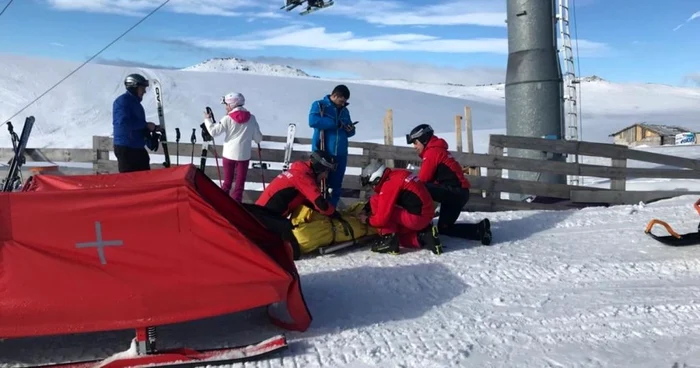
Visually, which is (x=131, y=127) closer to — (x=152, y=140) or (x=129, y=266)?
(x=152, y=140)

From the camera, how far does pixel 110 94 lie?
40156 millimetres

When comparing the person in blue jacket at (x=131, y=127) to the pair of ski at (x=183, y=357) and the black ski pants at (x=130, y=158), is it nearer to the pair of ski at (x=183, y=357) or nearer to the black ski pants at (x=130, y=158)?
the black ski pants at (x=130, y=158)

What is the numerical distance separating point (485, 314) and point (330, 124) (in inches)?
145

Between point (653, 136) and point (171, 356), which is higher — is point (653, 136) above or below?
above

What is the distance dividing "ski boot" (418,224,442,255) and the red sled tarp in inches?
109

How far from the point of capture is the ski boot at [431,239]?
6.64 meters

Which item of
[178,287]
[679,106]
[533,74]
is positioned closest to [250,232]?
[178,287]

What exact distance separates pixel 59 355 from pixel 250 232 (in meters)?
1.52

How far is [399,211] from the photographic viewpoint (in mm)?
6617

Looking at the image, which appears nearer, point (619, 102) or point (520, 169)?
point (520, 169)

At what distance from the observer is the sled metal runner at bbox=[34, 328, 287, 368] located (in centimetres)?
379

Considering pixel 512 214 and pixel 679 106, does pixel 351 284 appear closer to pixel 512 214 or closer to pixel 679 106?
pixel 512 214

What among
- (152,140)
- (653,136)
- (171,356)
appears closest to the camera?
(171,356)

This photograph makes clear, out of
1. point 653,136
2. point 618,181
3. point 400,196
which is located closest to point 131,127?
point 400,196
